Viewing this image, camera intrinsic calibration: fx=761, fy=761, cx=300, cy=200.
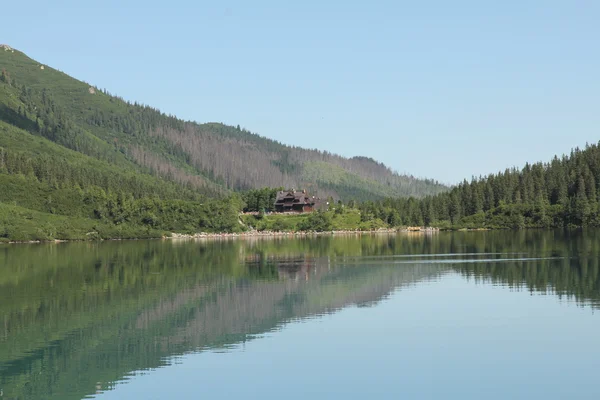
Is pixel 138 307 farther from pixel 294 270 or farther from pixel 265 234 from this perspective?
pixel 265 234

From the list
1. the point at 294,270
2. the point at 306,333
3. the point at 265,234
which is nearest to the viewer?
the point at 306,333

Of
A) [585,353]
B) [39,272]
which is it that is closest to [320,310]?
[585,353]

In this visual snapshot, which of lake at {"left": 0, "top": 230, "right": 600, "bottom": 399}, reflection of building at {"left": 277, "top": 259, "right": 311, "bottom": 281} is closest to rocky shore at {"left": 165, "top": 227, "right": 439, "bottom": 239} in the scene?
reflection of building at {"left": 277, "top": 259, "right": 311, "bottom": 281}

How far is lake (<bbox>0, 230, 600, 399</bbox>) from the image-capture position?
30.6 meters

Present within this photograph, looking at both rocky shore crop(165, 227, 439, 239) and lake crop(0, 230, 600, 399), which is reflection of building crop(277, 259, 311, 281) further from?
rocky shore crop(165, 227, 439, 239)

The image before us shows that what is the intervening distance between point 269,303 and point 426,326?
13.5 m

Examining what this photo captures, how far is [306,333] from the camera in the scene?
41.4 metres

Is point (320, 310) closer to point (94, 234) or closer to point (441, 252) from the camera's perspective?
point (441, 252)

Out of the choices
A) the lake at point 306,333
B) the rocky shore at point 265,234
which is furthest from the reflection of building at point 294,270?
the rocky shore at point 265,234

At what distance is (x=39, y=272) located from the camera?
252 feet

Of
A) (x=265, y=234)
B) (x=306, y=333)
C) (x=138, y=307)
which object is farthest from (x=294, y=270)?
(x=265, y=234)

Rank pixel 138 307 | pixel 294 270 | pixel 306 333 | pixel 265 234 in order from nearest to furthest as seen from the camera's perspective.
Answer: pixel 306 333 → pixel 138 307 → pixel 294 270 → pixel 265 234

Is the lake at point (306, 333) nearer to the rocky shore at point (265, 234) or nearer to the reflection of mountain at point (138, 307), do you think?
the reflection of mountain at point (138, 307)

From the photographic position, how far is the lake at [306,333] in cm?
3064
